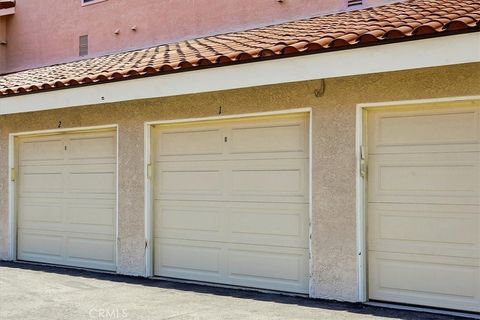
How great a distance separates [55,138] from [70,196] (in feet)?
3.59

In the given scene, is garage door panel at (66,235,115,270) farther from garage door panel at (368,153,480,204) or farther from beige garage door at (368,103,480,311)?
garage door panel at (368,153,480,204)

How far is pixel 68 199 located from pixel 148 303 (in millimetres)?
3882

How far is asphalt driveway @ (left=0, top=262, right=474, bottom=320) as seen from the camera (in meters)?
7.06

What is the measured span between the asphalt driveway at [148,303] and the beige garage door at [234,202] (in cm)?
36

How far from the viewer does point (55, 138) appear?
11266 mm

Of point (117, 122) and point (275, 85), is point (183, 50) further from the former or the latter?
point (275, 85)

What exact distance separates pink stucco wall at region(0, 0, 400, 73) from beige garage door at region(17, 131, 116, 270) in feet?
8.98

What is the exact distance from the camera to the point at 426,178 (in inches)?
289

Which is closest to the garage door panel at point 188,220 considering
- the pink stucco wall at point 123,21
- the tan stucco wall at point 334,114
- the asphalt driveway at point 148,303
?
the asphalt driveway at point 148,303

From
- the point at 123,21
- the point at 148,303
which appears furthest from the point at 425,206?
the point at 123,21

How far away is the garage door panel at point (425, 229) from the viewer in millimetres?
7039

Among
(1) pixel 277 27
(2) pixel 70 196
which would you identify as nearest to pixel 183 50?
(1) pixel 277 27

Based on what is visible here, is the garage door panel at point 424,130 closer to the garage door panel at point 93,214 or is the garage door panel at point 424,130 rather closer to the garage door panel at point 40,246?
the garage door panel at point 93,214

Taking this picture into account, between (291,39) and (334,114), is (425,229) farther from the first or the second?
(291,39)
